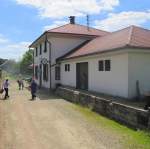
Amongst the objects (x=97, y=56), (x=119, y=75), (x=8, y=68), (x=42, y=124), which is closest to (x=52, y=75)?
(x=97, y=56)

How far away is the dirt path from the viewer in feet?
30.0

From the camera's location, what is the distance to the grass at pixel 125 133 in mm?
9102

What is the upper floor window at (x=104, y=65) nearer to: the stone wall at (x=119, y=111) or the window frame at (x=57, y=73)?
the stone wall at (x=119, y=111)

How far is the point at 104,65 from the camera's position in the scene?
1848 centimetres

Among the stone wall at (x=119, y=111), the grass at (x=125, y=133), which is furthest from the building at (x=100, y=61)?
Result: the grass at (x=125, y=133)

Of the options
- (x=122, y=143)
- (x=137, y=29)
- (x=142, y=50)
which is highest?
(x=137, y=29)

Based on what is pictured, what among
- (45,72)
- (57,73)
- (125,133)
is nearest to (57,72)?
(57,73)

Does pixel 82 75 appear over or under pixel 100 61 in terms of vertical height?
under

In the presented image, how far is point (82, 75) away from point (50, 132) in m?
12.9

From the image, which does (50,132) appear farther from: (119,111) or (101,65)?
(101,65)

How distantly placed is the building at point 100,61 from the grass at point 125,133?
279cm

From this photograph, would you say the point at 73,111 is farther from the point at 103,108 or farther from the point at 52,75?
the point at 52,75

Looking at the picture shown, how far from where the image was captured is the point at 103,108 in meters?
14.5

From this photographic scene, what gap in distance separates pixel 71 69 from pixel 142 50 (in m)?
11.2
